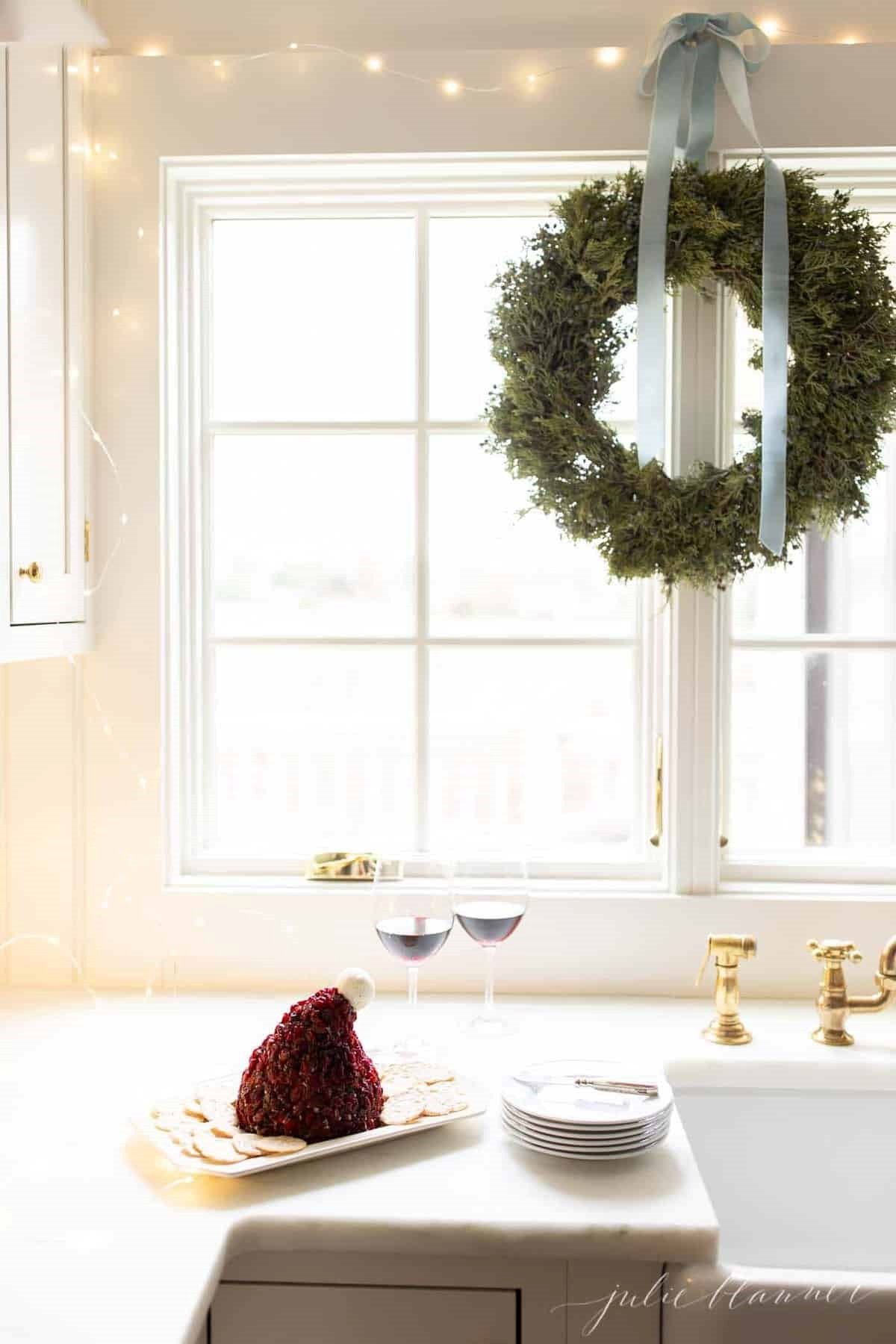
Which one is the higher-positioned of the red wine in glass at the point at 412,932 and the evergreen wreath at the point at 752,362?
the evergreen wreath at the point at 752,362

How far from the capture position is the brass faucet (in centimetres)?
150

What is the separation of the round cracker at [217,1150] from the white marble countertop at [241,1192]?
28mm

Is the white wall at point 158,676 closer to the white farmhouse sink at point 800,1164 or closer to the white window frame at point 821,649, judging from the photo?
the white window frame at point 821,649

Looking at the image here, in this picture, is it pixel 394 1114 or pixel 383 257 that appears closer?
pixel 394 1114

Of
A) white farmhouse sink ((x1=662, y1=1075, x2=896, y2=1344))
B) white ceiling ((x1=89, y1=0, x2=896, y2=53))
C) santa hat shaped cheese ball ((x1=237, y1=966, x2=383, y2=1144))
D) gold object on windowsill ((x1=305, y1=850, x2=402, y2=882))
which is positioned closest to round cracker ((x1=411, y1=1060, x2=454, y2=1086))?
santa hat shaped cheese ball ((x1=237, y1=966, x2=383, y2=1144))

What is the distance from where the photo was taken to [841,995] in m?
1.51

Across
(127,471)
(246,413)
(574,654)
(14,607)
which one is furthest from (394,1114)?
(246,413)

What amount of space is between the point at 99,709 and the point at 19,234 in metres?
0.70

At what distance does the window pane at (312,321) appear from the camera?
6.10 ft

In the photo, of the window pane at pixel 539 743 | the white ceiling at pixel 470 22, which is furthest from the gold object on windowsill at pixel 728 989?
the white ceiling at pixel 470 22

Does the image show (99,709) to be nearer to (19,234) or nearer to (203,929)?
(203,929)

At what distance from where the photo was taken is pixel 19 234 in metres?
1.39

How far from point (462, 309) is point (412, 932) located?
3.48ft

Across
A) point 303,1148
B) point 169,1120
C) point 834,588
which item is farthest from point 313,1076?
point 834,588
